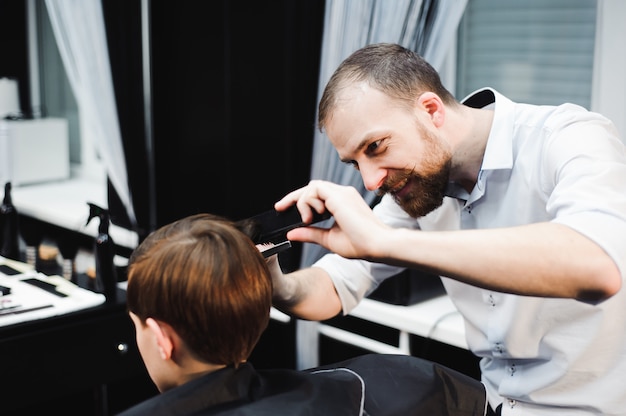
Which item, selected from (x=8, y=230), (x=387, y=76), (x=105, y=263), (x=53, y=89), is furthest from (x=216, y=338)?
(x=53, y=89)

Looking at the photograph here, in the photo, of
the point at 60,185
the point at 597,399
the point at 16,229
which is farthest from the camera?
the point at 60,185

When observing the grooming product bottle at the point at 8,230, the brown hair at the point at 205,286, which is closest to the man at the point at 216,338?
the brown hair at the point at 205,286

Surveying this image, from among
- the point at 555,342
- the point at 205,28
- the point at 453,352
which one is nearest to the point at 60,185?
the point at 205,28

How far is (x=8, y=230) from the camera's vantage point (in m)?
2.92

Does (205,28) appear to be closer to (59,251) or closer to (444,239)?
(59,251)

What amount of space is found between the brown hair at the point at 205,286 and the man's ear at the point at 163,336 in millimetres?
14

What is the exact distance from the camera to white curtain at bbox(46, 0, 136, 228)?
3273 millimetres

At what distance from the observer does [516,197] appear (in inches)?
Answer: 66.9

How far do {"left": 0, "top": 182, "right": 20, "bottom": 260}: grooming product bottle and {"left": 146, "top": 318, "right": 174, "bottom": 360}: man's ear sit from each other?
5.91 ft

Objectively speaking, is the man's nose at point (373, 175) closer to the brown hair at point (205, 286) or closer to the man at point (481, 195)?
the man at point (481, 195)

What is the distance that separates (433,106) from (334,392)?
0.64 metres

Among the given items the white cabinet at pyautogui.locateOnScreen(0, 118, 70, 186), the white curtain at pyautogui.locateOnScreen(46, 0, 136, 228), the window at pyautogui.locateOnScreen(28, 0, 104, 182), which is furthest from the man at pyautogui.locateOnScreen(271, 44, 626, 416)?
the window at pyautogui.locateOnScreen(28, 0, 104, 182)

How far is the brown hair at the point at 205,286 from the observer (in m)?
1.27

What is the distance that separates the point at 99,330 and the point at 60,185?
1.78m
